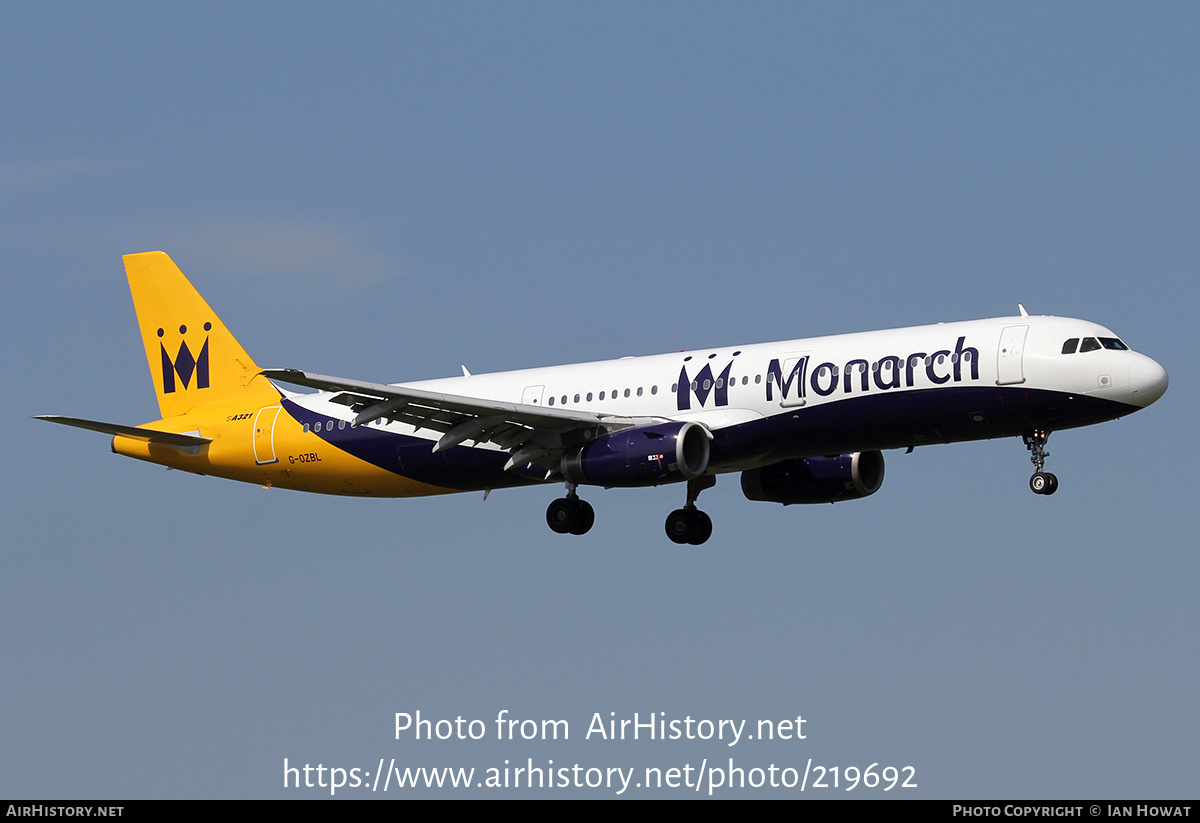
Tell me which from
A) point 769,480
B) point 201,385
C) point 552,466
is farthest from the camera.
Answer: point 201,385

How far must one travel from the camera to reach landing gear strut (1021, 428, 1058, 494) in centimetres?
4147

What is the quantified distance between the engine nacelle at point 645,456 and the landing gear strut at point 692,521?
4992 mm

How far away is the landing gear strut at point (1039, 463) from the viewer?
136 feet

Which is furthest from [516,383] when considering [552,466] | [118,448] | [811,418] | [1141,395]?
[1141,395]

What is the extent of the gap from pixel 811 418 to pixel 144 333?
23.7 meters

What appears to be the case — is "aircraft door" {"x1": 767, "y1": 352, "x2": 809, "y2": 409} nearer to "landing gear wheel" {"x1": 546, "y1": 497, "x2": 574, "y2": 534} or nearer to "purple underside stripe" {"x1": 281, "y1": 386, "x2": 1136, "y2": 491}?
"purple underside stripe" {"x1": 281, "y1": 386, "x2": 1136, "y2": 491}

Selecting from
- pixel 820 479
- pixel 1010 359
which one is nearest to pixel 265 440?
pixel 820 479

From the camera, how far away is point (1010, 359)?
40875 millimetres

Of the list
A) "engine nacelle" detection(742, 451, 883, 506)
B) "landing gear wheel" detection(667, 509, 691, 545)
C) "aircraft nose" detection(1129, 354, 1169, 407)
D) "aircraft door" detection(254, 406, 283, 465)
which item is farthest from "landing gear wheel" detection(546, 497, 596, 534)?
"aircraft nose" detection(1129, 354, 1169, 407)

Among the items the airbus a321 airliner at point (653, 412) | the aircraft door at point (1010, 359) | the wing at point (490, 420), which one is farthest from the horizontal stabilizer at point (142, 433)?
the aircraft door at point (1010, 359)

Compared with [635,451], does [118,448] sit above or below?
above

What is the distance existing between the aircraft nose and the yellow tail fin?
2513 centimetres

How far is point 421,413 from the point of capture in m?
44.9

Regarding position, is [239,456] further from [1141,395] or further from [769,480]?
[1141,395]
